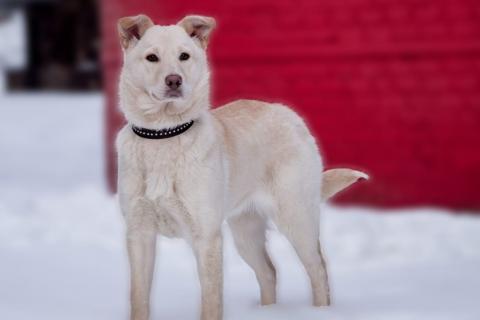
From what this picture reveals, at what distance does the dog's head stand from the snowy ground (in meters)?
1.19

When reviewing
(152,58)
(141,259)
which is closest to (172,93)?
(152,58)

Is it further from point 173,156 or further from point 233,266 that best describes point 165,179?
point 233,266

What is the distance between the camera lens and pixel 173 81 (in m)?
3.62

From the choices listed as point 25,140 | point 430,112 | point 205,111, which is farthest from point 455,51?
point 25,140

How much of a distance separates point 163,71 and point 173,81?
81 millimetres

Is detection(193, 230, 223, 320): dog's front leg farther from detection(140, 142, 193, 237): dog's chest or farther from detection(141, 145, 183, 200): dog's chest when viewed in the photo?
detection(141, 145, 183, 200): dog's chest

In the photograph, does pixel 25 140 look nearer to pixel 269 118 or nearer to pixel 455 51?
pixel 455 51

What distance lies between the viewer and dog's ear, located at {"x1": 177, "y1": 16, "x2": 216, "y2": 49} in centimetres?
393

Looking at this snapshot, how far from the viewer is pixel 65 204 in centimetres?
945

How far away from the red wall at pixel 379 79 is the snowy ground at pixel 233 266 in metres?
0.48

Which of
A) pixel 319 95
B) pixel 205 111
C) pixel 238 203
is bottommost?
pixel 238 203

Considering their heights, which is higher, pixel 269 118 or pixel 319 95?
pixel 319 95

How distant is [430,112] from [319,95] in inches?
44.4

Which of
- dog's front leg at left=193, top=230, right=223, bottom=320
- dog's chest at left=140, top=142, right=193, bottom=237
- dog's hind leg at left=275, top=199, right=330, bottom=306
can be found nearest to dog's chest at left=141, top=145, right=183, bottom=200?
dog's chest at left=140, top=142, right=193, bottom=237
